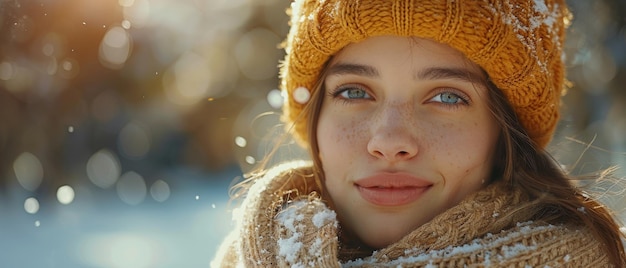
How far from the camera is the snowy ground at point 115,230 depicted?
4547 millimetres

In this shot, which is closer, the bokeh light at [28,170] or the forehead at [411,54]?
the forehead at [411,54]

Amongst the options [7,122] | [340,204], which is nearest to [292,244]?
[340,204]

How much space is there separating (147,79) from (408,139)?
7277 mm

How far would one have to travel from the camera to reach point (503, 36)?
1.68 m

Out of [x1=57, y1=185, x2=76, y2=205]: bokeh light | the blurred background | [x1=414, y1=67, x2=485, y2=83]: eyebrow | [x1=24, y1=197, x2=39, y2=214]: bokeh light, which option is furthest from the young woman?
[x1=57, y1=185, x2=76, y2=205]: bokeh light

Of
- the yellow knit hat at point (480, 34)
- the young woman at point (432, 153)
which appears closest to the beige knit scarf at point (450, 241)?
the young woman at point (432, 153)

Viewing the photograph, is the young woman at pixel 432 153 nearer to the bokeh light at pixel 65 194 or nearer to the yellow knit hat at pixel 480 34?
the yellow knit hat at pixel 480 34

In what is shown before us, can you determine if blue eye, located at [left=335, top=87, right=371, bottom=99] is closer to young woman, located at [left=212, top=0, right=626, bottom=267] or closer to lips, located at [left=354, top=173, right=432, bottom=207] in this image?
young woman, located at [left=212, top=0, right=626, bottom=267]

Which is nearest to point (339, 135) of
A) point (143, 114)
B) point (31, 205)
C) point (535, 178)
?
point (535, 178)

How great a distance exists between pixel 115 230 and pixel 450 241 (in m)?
4.30

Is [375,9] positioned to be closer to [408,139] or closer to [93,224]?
[408,139]

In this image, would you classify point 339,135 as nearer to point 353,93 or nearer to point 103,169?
point 353,93

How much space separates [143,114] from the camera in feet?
A: 27.8

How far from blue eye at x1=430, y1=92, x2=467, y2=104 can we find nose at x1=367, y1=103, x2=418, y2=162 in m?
0.09
